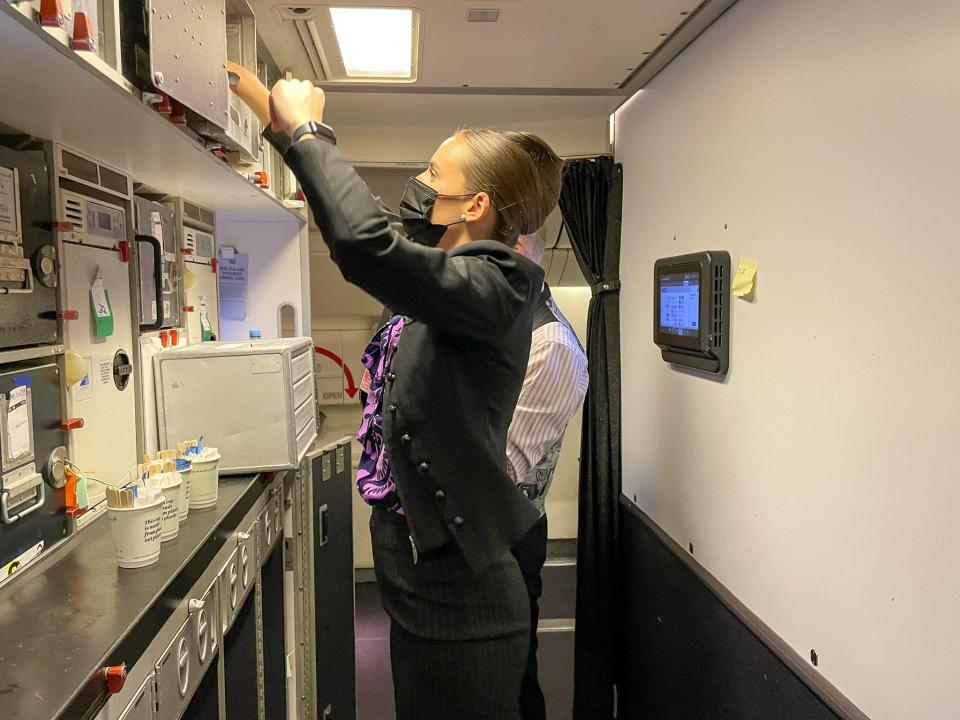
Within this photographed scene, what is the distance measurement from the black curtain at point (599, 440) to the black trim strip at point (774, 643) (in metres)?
0.44

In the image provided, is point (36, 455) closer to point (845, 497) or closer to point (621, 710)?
point (845, 497)

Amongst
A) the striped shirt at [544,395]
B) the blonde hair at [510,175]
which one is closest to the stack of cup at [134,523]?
the blonde hair at [510,175]

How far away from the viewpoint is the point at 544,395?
1.93 meters

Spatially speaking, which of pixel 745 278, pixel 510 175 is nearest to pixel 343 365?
pixel 745 278

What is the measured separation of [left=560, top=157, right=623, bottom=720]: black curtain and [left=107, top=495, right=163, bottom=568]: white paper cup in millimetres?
1811

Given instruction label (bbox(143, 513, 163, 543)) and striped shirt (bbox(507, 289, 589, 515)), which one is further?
striped shirt (bbox(507, 289, 589, 515))

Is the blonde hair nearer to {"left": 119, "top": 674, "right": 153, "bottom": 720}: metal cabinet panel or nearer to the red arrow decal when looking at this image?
{"left": 119, "top": 674, "right": 153, "bottom": 720}: metal cabinet panel

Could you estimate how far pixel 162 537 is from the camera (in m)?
1.12

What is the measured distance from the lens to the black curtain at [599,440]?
2549mm

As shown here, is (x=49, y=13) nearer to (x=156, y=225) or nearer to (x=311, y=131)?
(x=311, y=131)

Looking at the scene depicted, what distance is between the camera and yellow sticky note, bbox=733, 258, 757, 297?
158cm

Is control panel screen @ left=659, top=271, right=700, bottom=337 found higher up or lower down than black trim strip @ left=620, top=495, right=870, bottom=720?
higher up

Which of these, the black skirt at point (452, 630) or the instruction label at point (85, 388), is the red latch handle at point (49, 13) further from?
the black skirt at point (452, 630)

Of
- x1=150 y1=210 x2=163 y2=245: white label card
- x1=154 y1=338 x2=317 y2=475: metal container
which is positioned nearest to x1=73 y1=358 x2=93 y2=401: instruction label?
x1=154 y1=338 x2=317 y2=475: metal container
